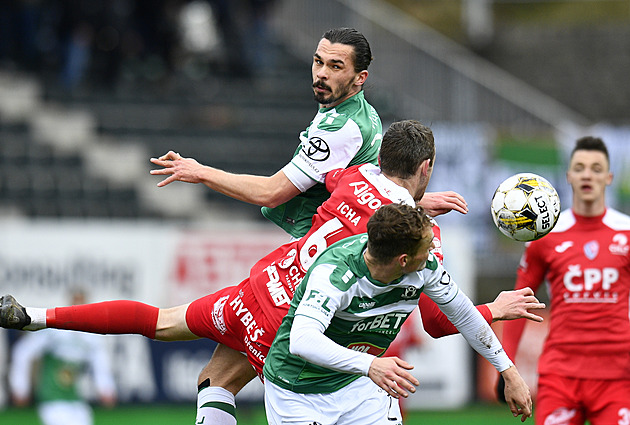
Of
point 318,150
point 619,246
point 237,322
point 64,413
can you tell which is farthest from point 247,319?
point 64,413

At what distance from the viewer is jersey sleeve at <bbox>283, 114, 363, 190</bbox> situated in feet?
20.0

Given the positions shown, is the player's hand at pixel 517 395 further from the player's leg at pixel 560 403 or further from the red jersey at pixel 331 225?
the player's leg at pixel 560 403

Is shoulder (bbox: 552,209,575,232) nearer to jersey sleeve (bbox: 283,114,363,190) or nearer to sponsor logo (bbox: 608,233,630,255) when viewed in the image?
sponsor logo (bbox: 608,233,630,255)

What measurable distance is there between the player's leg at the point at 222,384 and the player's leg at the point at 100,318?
1.18 ft

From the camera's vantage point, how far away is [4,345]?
14.1 meters

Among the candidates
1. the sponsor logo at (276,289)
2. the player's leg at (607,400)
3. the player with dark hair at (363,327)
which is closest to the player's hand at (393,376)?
the player with dark hair at (363,327)

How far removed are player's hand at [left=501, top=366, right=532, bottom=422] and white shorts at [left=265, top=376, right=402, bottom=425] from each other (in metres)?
0.67

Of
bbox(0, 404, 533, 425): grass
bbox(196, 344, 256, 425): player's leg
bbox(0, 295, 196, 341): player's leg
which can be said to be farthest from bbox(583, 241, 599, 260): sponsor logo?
bbox(0, 404, 533, 425): grass

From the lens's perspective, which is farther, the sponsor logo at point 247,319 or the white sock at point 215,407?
the white sock at point 215,407

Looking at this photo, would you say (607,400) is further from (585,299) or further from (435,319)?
(435,319)

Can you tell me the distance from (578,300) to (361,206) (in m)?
2.33

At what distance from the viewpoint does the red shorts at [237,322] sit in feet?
19.8

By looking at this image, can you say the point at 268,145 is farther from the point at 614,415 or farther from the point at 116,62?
the point at 614,415

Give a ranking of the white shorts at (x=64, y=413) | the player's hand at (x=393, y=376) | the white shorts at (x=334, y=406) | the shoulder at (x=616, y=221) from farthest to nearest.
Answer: the white shorts at (x=64, y=413), the shoulder at (x=616, y=221), the white shorts at (x=334, y=406), the player's hand at (x=393, y=376)
